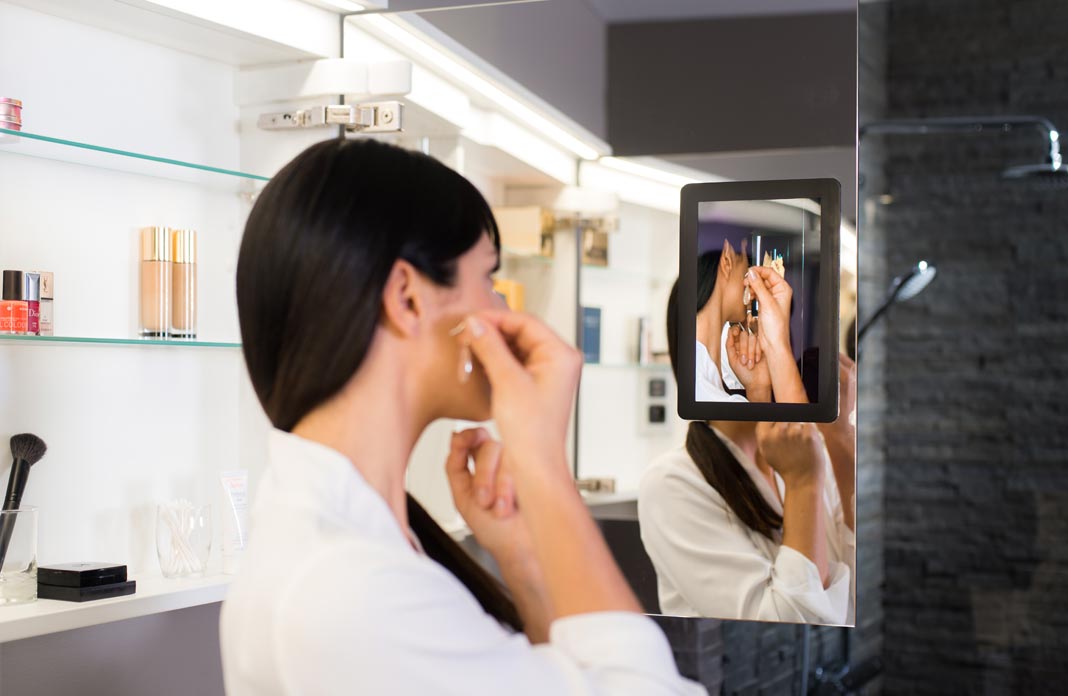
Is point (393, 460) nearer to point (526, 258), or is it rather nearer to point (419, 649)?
point (419, 649)

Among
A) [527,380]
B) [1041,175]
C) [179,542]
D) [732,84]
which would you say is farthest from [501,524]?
[1041,175]

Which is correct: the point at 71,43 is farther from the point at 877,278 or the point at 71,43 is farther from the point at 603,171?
the point at 877,278

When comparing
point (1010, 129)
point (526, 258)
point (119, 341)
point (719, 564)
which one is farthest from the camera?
point (1010, 129)

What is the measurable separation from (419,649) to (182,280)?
837 millimetres

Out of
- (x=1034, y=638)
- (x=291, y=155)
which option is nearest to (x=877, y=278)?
(x=1034, y=638)

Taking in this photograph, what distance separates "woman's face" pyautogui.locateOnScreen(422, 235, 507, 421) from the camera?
2.22 ft

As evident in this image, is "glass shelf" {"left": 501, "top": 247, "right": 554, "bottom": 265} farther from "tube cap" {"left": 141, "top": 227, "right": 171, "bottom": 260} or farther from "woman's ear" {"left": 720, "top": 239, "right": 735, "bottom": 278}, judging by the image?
"tube cap" {"left": 141, "top": 227, "right": 171, "bottom": 260}

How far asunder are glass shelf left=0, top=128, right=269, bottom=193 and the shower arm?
2.08 meters

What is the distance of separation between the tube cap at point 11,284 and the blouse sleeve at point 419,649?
2.25ft

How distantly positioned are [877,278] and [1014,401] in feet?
1.70

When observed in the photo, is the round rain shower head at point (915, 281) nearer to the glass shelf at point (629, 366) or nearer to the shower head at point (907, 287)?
the shower head at point (907, 287)

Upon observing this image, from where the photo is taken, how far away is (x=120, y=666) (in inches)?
53.3

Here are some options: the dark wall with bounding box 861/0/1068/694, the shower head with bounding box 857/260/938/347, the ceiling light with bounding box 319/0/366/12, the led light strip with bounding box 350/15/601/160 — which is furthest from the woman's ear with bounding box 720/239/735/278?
the dark wall with bounding box 861/0/1068/694

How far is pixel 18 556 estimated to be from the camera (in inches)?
42.8
